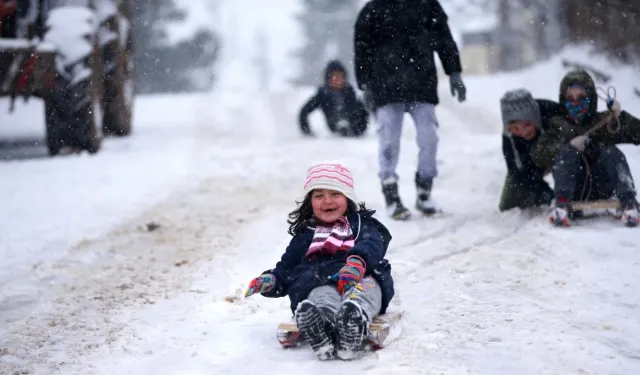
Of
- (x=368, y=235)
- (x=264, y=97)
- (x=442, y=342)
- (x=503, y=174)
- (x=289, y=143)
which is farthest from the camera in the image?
(x=264, y=97)

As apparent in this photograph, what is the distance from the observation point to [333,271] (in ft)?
10.0

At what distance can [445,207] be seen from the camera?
19.0 feet

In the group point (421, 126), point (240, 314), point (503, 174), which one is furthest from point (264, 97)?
point (240, 314)

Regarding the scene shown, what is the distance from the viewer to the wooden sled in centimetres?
274

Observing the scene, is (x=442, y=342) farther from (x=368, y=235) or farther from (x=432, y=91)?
(x=432, y=91)

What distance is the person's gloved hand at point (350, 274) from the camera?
288 cm

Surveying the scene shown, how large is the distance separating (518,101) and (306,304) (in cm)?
288

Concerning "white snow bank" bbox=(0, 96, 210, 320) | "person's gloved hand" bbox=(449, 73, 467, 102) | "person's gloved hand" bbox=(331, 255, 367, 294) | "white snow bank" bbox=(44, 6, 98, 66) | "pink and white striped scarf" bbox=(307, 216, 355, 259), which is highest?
"white snow bank" bbox=(44, 6, 98, 66)

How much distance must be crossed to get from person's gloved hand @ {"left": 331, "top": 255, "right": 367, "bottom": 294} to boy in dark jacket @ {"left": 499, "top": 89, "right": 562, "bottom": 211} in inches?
99.0

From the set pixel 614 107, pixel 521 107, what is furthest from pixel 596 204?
pixel 521 107

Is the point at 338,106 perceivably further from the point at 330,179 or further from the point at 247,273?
the point at 330,179

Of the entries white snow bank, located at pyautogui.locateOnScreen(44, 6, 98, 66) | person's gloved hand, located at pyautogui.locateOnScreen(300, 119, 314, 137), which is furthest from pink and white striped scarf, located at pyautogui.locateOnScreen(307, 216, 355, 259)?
person's gloved hand, located at pyautogui.locateOnScreen(300, 119, 314, 137)

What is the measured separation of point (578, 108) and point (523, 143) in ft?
1.60

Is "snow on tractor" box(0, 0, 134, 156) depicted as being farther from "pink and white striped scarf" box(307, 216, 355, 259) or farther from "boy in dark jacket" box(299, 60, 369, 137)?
"pink and white striped scarf" box(307, 216, 355, 259)
